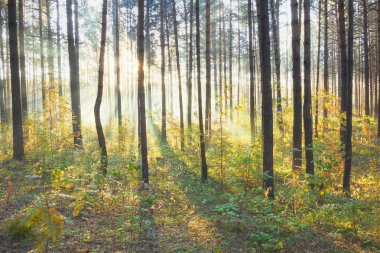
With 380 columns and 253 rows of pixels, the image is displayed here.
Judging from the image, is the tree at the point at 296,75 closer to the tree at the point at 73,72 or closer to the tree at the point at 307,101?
the tree at the point at 307,101

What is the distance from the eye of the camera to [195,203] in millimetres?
8688

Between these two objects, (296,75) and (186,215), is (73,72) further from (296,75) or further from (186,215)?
(296,75)

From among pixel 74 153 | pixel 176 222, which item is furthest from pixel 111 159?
pixel 176 222

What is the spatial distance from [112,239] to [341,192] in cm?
681

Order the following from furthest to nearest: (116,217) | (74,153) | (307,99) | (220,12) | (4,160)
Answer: (220,12) < (74,153) < (4,160) < (307,99) < (116,217)

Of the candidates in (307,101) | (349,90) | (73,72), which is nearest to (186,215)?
(307,101)

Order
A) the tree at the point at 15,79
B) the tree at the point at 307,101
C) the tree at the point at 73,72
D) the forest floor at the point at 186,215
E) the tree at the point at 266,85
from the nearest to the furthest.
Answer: the forest floor at the point at 186,215, the tree at the point at 266,85, the tree at the point at 307,101, the tree at the point at 15,79, the tree at the point at 73,72

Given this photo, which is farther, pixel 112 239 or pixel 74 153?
pixel 74 153

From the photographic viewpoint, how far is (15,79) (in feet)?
36.7

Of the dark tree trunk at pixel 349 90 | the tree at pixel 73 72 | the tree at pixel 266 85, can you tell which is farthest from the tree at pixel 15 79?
the dark tree trunk at pixel 349 90

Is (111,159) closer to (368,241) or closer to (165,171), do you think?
(165,171)

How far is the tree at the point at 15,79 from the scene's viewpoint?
10766mm

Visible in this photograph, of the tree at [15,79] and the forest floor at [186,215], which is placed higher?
the tree at [15,79]

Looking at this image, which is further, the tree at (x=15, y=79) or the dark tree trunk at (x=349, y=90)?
the tree at (x=15, y=79)
